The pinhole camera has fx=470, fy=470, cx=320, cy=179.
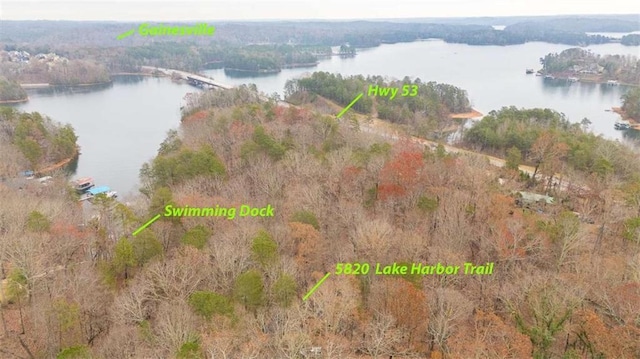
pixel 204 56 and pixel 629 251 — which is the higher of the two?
pixel 204 56

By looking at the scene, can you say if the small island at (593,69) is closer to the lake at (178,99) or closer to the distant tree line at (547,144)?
the lake at (178,99)

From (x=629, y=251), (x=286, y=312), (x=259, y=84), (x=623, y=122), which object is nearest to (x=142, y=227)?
(x=286, y=312)

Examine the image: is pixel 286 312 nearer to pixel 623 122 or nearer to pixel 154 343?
pixel 154 343

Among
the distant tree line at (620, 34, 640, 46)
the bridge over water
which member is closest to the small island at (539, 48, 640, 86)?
the bridge over water

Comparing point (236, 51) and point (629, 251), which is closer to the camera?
point (629, 251)

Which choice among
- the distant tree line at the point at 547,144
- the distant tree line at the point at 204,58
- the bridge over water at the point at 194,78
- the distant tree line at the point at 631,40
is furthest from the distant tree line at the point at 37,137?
the distant tree line at the point at 631,40

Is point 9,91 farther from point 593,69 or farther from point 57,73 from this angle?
point 593,69
